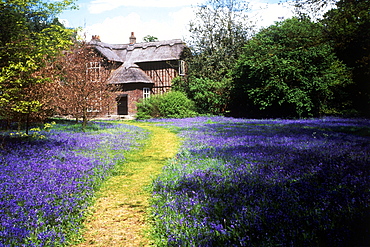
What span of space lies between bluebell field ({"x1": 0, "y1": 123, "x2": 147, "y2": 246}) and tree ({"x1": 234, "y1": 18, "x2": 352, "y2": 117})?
56.3 feet

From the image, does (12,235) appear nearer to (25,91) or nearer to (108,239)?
(108,239)

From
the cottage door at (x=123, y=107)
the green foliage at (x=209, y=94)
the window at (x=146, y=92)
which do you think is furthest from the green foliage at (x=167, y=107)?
the cottage door at (x=123, y=107)

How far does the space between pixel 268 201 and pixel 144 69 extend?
38.8 m

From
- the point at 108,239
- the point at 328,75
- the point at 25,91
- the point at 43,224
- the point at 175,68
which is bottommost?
the point at 108,239

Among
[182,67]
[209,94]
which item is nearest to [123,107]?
[182,67]

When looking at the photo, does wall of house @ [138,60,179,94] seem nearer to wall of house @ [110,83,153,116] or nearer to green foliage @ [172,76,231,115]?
wall of house @ [110,83,153,116]

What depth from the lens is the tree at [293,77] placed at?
25672 mm

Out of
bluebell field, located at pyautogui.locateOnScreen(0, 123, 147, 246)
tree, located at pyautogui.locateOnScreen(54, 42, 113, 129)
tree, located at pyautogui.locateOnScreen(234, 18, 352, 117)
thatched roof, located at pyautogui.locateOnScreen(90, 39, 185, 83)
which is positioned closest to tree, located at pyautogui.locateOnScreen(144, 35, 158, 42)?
thatched roof, located at pyautogui.locateOnScreen(90, 39, 185, 83)

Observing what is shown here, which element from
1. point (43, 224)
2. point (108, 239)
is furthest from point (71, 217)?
point (108, 239)

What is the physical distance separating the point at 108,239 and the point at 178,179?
272cm

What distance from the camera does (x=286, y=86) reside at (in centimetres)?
2595

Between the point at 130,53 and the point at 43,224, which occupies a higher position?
the point at 130,53

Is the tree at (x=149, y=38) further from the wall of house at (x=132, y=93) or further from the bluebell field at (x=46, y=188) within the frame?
the bluebell field at (x=46, y=188)

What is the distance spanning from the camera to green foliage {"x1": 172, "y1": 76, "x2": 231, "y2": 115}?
33.6m
